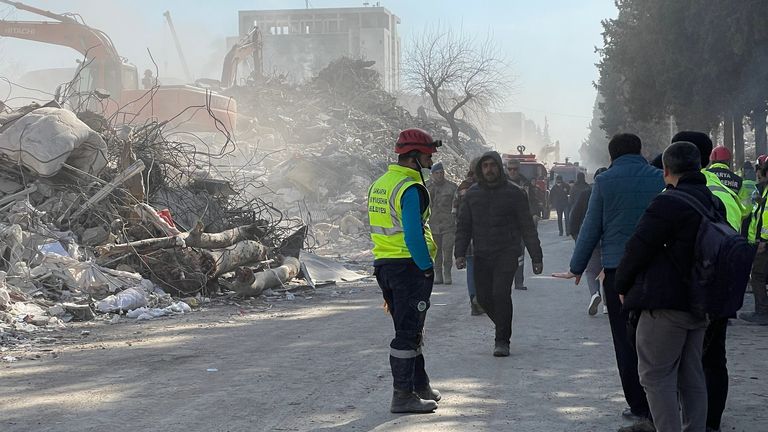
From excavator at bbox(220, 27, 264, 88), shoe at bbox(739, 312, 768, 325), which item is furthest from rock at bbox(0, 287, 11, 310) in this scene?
excavator at bbox(220, 27, 264, 88)

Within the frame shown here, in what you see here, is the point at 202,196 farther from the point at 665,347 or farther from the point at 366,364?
the point at 665,347

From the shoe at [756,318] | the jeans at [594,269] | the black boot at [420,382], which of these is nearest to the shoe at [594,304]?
the jeans at [594,269]

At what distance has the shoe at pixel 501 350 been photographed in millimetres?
8211

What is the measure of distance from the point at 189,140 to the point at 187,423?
2574 cm

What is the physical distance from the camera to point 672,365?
473 centimetres

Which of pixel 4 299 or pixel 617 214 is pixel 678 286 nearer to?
pixel 617 214

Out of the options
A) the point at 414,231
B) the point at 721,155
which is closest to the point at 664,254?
the point at 414,231

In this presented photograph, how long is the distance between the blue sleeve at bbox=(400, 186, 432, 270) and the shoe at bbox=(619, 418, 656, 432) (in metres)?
1.58

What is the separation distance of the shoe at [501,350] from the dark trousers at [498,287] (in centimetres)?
4

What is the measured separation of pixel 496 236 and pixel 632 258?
3.81 m

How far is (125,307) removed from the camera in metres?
11.2

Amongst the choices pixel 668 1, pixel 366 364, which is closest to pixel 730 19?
pixel 668 1

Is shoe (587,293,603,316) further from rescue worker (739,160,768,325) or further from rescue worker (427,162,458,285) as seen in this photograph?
rescue worker (427,162,458,285)

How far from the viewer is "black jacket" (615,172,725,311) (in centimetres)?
462
